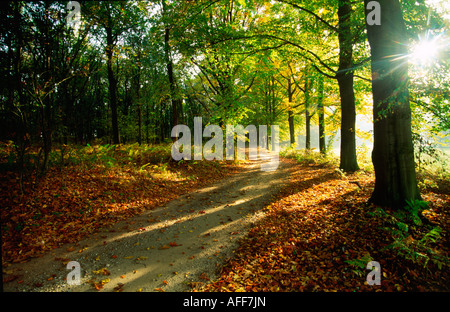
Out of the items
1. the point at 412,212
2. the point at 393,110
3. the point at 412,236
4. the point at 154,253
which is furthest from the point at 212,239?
the point at 393,110

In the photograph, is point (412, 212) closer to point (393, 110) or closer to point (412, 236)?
point (412, 236)

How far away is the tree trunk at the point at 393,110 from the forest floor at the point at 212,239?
614 mm

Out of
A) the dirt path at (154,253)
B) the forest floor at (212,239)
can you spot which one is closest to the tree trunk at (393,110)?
the forest floor at (212,239)

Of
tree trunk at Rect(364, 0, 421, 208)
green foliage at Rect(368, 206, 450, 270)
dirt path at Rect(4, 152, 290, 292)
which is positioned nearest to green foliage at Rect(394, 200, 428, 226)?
green foliage at Rect(368, 206, 450, 270)

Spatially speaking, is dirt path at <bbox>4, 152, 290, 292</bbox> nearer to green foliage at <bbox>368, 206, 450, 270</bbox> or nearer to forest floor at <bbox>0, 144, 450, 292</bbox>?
forest floor at <bbox>0, 144, 450, 292</bbox>

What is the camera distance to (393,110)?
4.74 m

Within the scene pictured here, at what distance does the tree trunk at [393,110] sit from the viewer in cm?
472

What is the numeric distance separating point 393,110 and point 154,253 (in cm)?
660

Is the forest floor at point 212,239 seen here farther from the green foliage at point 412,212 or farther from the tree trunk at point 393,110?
the tree trunk at point 393,110

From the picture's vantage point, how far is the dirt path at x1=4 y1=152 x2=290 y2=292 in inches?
135

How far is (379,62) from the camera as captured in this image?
4.91 metres

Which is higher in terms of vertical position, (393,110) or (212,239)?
(393,110)
